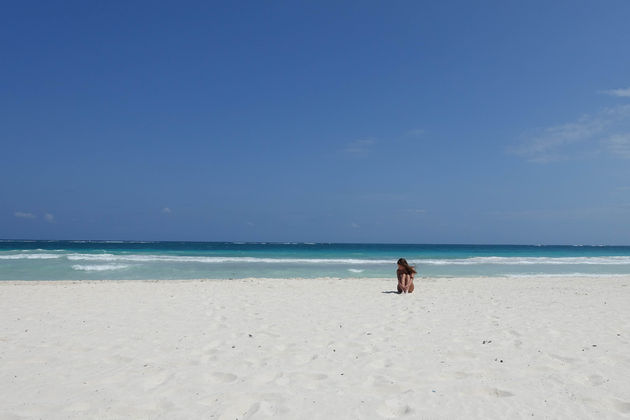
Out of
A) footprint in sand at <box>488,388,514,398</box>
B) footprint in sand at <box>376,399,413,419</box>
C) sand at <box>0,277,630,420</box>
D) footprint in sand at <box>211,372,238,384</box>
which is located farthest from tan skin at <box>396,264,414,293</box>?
footprint in sand at <box>376,399,413,419</box>

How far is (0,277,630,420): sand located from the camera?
3.42 meters

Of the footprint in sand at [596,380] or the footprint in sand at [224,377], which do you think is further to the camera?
the footprint in sand at [224,377]

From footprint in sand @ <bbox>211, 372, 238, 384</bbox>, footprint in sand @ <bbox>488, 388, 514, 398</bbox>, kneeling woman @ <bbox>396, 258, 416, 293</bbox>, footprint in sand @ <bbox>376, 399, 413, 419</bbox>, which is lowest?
footprint in sand @ <bbox>211, 372, 238, 384</bbox>

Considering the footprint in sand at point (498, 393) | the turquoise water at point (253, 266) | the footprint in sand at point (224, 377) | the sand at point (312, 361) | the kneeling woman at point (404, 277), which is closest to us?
the sand at point (312, 361)

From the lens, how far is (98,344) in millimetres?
5414

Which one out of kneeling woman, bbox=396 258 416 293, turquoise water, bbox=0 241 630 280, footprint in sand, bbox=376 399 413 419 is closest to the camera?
footprint in sand, bbox=376 399 413 419

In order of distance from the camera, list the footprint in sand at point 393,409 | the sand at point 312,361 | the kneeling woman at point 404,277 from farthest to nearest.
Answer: the kneeling woman at point 404,277 → the sand at point 312,361 → the footprint in sand at point 393,409

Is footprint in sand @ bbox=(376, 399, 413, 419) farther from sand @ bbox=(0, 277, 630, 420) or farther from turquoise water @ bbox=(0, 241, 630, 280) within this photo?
turquoise water @ bbox=(0, 241, 630, 280)

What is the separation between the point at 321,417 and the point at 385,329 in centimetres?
338

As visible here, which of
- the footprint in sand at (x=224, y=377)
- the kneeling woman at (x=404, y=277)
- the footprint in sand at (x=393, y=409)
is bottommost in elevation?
the footprint in sand at (x=224, y=377)

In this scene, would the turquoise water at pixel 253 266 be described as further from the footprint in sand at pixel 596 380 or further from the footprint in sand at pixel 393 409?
the footprint in sand at pixel 393 409

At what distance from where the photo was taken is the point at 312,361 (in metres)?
4.68

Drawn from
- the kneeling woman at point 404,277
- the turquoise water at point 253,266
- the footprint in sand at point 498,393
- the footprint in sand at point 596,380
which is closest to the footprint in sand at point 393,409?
the footprint in sand at point 498,393

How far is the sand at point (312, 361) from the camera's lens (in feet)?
11.2
